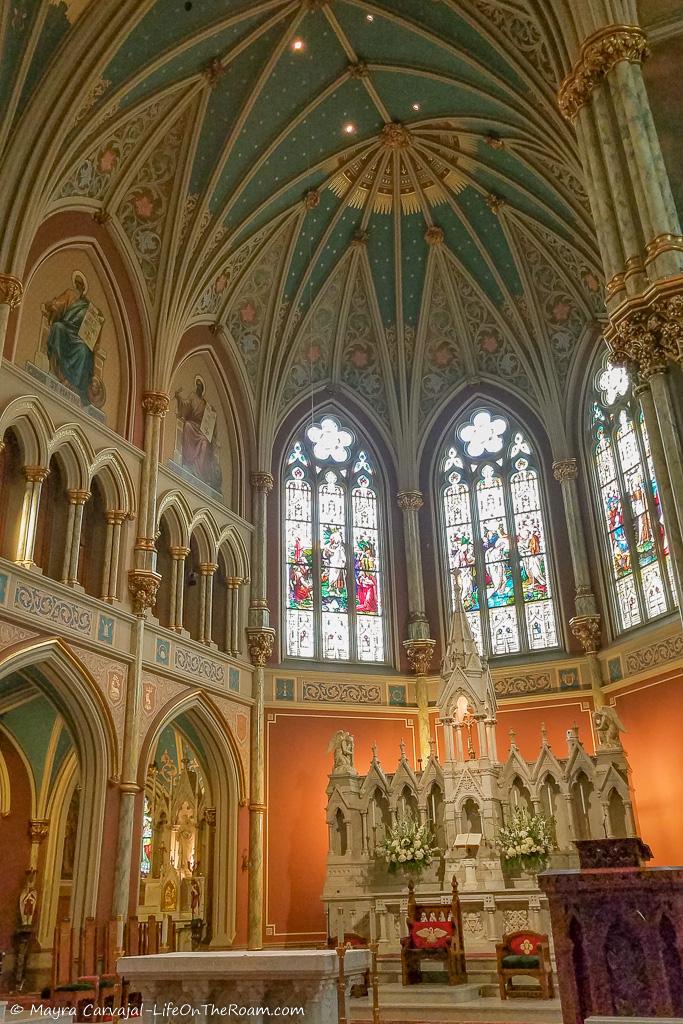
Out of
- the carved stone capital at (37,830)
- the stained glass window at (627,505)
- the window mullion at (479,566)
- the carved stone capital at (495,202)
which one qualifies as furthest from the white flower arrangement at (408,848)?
the carved stone capital at (495,202)

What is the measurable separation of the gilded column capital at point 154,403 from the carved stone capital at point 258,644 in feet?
16.3

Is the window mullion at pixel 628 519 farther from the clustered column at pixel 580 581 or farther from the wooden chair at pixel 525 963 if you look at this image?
the wooden chair at pixel 525 963

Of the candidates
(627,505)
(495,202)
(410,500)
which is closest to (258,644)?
(410,500)

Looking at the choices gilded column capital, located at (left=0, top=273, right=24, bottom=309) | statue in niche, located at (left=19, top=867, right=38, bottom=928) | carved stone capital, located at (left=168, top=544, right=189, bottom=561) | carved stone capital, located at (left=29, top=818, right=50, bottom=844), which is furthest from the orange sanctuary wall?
gilded column capital, located at (left=0, top=273, right=24, bottom=309)

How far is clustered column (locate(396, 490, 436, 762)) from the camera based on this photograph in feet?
67.5

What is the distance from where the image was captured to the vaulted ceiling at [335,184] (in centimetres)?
1622

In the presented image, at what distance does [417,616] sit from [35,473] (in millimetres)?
9808

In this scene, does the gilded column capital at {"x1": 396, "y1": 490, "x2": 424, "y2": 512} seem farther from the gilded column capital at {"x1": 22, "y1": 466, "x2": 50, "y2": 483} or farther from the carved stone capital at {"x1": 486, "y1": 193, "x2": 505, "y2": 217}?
the gilded column capital at {"x1": 22, "y1": 466, "x2": 50, "y2": 483}

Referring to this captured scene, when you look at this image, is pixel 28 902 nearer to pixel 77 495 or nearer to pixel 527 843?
pixel 77 495

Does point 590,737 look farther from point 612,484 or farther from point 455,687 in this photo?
point 612,484

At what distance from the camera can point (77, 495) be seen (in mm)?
15625

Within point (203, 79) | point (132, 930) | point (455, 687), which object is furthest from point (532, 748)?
point (203, 79)

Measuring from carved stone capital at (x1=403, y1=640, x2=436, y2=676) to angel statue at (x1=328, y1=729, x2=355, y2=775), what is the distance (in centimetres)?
287

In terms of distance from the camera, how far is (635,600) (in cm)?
1923
